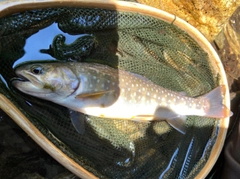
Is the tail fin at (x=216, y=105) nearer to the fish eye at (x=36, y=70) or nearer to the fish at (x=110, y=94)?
the fish at (x=110, y=94)

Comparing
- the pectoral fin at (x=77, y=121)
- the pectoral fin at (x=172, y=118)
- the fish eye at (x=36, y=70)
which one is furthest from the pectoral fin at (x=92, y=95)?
the pectoral fin at (x=172, y=118)

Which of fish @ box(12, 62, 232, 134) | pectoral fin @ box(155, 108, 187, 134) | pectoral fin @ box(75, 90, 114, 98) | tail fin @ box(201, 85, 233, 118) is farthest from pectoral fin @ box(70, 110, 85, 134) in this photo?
tail fin @ box(201, 85, 233, 118)

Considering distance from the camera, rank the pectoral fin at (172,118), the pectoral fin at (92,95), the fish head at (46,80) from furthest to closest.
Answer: the pectoral fin at (172,118), the pectoral fin at (92,95), the fish head at (46,80)

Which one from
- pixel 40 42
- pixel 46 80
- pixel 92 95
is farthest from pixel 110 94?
pixel 40 42

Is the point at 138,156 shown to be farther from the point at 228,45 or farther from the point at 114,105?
the point at 228,45

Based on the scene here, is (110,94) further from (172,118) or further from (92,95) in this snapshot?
(172,118)

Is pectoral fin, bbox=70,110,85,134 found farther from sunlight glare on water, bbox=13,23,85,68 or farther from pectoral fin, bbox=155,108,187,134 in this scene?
pectoral fin, bbox=155,108,187,134

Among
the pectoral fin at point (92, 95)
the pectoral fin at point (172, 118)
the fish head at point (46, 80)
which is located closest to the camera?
the fish head at point (46, 80)

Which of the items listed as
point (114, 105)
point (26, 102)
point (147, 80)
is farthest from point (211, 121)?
point (26, 102)

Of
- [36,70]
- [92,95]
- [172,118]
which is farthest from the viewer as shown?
[172,118]
